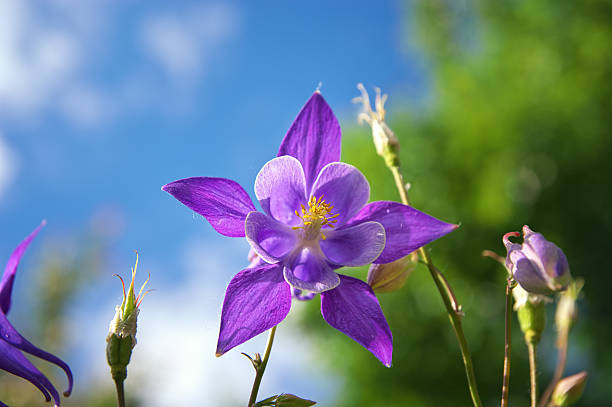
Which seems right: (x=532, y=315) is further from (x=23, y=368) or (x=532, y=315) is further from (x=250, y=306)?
(x=23, y=368)

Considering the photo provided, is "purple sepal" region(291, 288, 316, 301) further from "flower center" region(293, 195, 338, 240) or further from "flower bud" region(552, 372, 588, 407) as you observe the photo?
"flower bud" region(552, 372, 588, 407)

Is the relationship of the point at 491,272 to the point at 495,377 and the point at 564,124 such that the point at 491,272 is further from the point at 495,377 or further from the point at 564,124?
the point at 564,124

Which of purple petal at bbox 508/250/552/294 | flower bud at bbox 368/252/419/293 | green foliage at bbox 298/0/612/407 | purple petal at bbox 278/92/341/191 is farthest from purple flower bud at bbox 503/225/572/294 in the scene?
green foliage at bbox 298/0/612/407

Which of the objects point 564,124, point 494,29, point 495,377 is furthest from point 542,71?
point 495,377

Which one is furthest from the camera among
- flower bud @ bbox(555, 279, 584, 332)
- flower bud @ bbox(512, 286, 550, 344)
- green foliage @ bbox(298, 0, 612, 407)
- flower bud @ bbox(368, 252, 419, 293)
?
green foliage @ bbox(298, 0, 612, 407)

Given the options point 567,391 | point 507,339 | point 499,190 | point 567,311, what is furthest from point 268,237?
point 499,190
